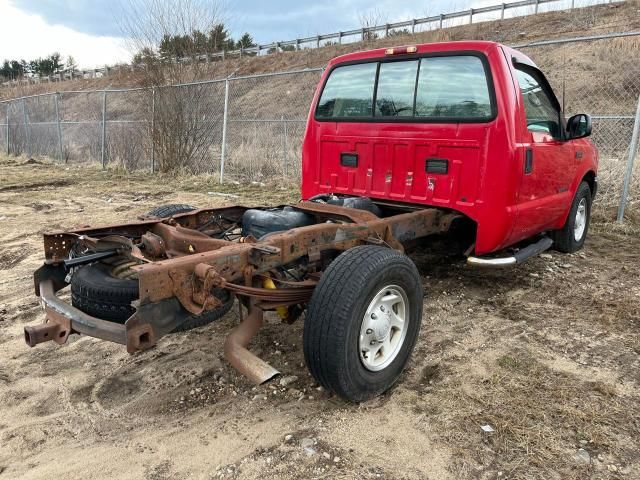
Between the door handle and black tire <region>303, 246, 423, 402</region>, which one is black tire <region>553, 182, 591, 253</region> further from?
black tire <region>303, 246, 423, 402</region>

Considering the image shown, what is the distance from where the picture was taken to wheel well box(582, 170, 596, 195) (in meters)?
5.71

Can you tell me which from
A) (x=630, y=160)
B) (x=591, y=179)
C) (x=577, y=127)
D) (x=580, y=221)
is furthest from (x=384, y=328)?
(x=630, y=160)

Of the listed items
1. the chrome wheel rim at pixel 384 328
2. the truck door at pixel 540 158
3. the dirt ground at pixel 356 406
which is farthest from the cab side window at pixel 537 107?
the chrome wheel rim at pixel 384 328

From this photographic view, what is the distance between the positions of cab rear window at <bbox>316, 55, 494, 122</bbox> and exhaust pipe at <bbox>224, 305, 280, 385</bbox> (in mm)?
2301

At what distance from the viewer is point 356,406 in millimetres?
2830

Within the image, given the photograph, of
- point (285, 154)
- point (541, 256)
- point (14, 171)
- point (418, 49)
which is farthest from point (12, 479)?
point (14, 171)

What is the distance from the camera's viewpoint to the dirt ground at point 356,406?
238 cm

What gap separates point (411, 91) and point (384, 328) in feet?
7.49

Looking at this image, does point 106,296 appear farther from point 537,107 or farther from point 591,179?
point 591,179

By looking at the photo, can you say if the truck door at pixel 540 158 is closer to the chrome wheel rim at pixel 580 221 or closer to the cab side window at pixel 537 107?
the cab side window at pixel 537 107

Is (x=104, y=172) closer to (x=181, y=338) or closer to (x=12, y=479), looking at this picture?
(x=181, y=338)

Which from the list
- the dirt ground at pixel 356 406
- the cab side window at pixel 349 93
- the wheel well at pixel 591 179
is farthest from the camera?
the wheel well at pixel 591 179

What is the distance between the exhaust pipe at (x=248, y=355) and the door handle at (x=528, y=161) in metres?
2.48

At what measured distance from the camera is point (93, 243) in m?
2.99
